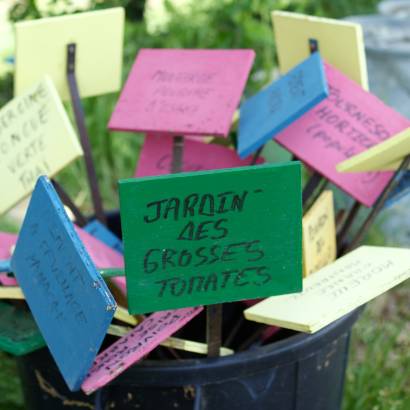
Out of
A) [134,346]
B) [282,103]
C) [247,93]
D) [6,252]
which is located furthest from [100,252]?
[247,93]

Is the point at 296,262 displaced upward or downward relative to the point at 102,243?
upward

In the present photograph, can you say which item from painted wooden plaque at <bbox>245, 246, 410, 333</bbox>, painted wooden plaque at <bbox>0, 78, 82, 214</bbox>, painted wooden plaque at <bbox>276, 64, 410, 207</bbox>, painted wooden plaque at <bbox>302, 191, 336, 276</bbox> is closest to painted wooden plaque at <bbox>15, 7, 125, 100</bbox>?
painted wooden plaque at <bbox>0, 78, 82, 214</bbox>

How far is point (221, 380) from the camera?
115cm

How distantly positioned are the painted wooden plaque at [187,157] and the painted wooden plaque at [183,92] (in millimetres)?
98

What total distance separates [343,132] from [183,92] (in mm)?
288

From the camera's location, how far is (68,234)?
1.00 meters

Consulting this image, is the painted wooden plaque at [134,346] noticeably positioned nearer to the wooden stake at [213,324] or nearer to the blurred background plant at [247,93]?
the wooden stake at [213,324]

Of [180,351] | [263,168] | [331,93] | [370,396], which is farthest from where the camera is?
[370,396]

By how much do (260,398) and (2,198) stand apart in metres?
0.51

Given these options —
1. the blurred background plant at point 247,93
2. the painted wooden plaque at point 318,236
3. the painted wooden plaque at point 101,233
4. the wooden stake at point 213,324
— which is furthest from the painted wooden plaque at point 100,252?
the blurred background plant at point 247,93

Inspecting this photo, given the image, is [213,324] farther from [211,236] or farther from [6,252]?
[6,252]

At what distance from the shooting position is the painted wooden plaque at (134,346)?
1.04 m

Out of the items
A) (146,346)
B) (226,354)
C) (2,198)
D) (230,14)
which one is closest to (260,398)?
(226,354)

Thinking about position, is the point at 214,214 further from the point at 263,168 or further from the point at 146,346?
the point at 146,346
